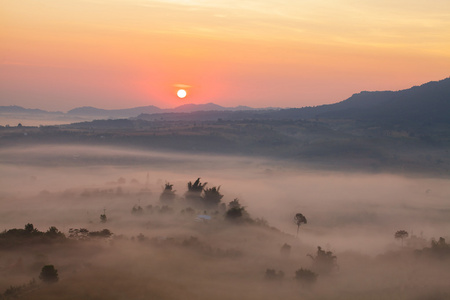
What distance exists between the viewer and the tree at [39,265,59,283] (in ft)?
91.5

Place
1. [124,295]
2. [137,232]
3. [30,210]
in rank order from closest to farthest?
[124,295], [137,232], [30,210]

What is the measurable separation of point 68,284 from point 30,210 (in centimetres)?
3282

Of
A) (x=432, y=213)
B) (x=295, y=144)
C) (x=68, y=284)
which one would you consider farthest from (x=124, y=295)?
(x=295, y=144)

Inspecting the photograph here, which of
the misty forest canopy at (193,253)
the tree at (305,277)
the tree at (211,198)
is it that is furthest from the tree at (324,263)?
the tree at (211,198)

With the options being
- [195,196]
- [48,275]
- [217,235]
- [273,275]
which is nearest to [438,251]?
[273,275]

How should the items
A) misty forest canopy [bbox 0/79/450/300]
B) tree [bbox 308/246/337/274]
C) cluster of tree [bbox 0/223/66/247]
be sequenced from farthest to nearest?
tree [bbox 308/246/337/274], cluster of tree [bbox 0/223/66/247], misty forest canopy [bbox 0/79/450/300]

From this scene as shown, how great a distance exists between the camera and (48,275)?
1101 inches

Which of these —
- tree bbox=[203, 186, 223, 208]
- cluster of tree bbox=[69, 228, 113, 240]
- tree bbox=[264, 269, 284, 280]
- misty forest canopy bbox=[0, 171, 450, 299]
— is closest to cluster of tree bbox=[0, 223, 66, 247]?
misty forest canopy bbox=[0, 171, 450, 299]

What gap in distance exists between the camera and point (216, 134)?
194000 mm

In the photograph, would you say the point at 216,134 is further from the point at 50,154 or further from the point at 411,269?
the point at 411,269

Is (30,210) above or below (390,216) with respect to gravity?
above

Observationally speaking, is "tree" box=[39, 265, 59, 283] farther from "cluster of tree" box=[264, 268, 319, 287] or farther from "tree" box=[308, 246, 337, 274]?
"tree" box=[308, 246, 337, 274]

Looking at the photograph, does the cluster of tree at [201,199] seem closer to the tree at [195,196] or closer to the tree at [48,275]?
the tree at [195,196]

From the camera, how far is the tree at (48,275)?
91.5ft
